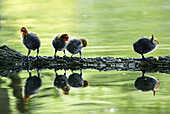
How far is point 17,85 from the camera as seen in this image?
730cm

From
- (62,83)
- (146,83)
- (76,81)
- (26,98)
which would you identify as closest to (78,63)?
(76,81)

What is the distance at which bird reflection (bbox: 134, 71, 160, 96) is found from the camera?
678cm

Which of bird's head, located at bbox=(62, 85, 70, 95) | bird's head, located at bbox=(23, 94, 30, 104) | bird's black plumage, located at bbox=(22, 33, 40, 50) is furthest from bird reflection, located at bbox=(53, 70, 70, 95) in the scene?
bird's black plumage, located at bbox=(22, 33, 40, 50)

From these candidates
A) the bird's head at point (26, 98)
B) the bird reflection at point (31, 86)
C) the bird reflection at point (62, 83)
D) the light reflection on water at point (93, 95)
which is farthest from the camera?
the bird reflection at point (62, 83)

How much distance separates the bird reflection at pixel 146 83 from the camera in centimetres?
678

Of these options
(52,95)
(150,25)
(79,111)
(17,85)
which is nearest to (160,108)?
(79,111)

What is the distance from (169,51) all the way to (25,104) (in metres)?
4.71

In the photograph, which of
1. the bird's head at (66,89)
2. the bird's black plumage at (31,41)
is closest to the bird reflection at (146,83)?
the bird's head at (66,89)

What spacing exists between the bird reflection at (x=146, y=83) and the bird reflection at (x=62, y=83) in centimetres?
115

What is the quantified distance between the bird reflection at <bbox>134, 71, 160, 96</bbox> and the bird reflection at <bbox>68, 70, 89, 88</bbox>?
0.89 meters

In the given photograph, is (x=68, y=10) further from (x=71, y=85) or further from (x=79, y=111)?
(x=79, y=111)

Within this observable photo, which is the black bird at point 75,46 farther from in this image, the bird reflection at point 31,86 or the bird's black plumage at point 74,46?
the bird reflection at point 31,86

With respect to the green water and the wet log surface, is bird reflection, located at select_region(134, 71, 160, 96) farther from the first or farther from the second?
the wet log surface

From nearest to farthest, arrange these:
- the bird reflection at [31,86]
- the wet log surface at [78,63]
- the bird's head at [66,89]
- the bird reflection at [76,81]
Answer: the bird reflection at [31,86] < the bird's head at [66,89] < the bird reflection at [76,81] < the wet log surface at [78,63]
